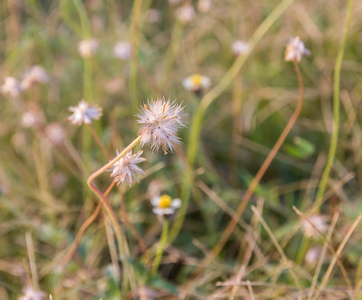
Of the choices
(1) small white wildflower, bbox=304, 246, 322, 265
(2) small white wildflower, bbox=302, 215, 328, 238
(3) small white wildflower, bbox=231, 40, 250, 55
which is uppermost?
(3) small white wildflower, bbox=231, 40, 250, 55

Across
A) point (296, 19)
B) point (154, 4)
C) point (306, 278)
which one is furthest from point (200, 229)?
point (154, 4)

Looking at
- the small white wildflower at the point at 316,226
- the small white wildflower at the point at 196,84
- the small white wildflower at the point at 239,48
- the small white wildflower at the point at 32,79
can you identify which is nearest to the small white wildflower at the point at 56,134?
the small white wildflower at the point at 32,79

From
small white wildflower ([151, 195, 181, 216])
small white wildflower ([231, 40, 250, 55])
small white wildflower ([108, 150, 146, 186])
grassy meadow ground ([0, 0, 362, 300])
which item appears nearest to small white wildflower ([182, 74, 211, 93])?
grassy meadow ground ([0, 0, 362, 300])

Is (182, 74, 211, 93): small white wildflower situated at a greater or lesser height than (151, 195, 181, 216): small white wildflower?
greater

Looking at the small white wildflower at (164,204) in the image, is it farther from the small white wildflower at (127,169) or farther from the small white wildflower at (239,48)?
the small white wildflower at (239,48)

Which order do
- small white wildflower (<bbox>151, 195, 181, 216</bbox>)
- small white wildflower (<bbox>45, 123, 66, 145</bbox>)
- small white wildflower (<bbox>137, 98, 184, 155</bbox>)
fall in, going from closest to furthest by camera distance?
1. small white wildflower (<bbox>137, 98, 184, 155</bbox>)
2. small white wildflower (<bbox>151, 195, 181, 216</bbox>)
3. small white wildflower (<bbox>45, 123, 66, 145</bbox>)

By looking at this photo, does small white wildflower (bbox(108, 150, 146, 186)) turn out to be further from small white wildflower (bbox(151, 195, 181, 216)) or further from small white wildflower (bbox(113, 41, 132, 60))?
small white wildflower (bbox(113, 41, 132, 60))

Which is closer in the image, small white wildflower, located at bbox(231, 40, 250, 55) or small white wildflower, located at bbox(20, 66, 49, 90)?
small white wildflower, located at bbox(20, 66, 49, 90)
